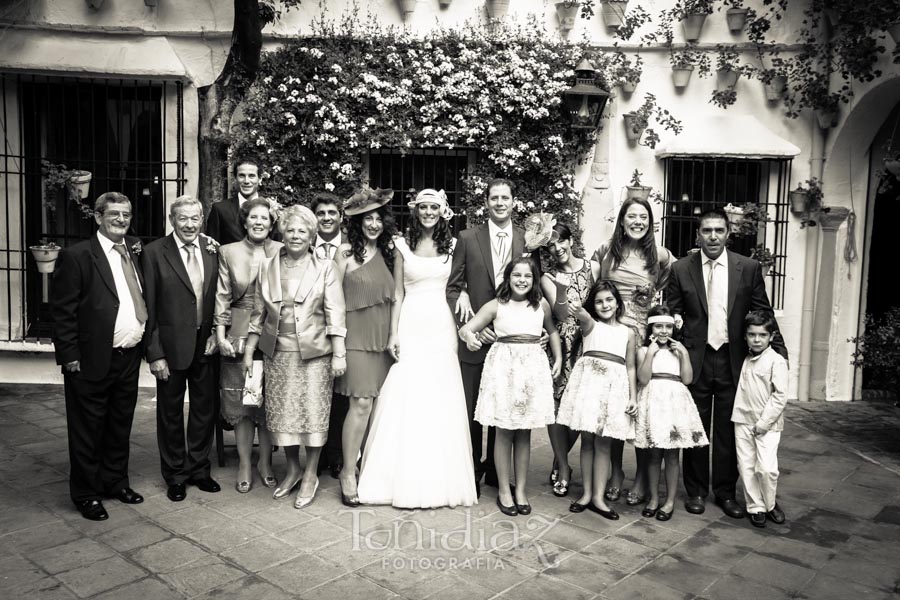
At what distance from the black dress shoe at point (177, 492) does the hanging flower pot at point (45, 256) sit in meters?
3.98

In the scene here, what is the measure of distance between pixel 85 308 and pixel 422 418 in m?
2.21

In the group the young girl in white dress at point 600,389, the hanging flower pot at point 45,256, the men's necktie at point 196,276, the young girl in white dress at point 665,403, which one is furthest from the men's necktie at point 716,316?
the hanging flower pot at point 45,256

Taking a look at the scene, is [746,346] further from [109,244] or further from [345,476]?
[109,244]

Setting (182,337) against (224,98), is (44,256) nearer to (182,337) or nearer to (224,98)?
(224,98)

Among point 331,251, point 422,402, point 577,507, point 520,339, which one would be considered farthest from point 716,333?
point 331,251

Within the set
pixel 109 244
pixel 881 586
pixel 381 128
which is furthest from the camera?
pixel 381 128

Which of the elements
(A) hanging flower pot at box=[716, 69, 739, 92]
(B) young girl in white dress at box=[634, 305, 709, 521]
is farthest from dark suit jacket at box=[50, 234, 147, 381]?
(A) hanging flower pot at box=[716, 69, 739, 92]

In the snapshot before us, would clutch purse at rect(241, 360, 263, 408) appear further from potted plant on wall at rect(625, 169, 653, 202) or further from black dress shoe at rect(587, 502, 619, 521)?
potted plant on wall at rect(625, 169, 653, 202)

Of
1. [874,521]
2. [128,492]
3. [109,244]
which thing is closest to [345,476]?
[128,492]

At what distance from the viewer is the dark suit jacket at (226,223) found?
6.12 metres

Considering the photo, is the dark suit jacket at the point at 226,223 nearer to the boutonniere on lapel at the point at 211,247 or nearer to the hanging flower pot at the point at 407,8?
the boutonniere on lapel at the point at 211,247

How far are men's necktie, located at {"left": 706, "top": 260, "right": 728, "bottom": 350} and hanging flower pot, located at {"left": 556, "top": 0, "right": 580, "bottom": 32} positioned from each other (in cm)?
441

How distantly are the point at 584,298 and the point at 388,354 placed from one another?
144cm

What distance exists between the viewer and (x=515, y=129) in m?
8.41
